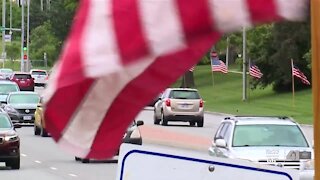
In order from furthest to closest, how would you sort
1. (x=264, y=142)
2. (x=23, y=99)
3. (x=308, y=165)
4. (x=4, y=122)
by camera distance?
(x=23, y=99)
(x=4, y=122)
(x=264, y=142)
(x=308, y=165)

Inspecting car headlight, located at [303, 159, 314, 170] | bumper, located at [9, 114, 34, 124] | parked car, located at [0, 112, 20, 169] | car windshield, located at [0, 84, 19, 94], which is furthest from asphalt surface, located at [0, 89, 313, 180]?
car windshield, located at [0, 84, 19, 94]

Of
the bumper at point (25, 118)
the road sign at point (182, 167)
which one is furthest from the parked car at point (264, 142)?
the bumper at point (25, 118)

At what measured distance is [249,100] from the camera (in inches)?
2505

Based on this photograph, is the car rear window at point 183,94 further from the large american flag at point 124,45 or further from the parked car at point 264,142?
the large american flag at point 124,45

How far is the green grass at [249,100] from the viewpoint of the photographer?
170ft

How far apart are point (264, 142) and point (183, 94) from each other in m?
25.6

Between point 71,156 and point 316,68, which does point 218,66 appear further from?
point 316,68

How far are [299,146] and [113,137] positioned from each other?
1395 cm

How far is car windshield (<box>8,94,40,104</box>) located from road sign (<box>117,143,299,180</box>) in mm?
37071

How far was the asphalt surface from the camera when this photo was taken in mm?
23016

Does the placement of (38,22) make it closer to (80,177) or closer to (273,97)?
(273,97)

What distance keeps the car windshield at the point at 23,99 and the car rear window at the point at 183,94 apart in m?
5.92

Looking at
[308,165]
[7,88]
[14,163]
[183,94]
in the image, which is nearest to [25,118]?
[183,94]

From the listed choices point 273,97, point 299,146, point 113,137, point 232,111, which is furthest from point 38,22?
point 113,137
